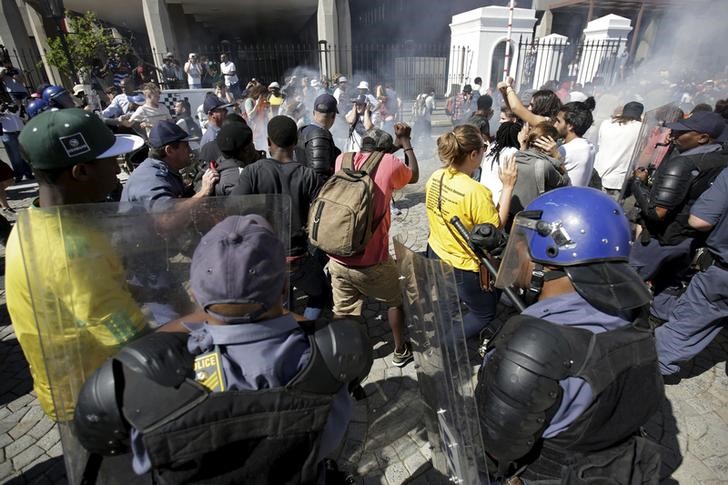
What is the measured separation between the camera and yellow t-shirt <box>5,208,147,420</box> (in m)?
1.09

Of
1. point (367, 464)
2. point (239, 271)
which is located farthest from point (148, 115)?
point (239, 271)

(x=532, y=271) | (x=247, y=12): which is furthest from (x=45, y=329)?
(x=247, y=12)

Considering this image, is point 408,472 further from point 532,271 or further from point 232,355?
point 232,355

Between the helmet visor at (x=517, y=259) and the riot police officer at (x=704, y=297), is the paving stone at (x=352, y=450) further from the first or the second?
the riot police officer at (x=704, y=297)

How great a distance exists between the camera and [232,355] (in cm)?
106

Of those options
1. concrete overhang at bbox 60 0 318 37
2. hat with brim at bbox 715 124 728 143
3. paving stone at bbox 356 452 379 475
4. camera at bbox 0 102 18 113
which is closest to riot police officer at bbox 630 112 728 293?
hat with brim at bbox 715 124 728 143

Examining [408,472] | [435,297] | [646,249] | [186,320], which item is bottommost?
[408,472]

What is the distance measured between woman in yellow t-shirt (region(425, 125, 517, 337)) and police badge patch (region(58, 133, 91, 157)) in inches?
80.0

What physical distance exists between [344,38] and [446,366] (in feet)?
56.0

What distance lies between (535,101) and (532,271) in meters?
3.57

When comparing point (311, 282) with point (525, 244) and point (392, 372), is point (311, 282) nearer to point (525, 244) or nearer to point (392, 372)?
point (392, 372)

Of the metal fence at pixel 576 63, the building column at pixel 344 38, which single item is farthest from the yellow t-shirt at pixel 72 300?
the building column at pixel 344 38

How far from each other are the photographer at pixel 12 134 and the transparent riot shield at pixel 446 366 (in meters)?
9.15

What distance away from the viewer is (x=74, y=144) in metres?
1.63
